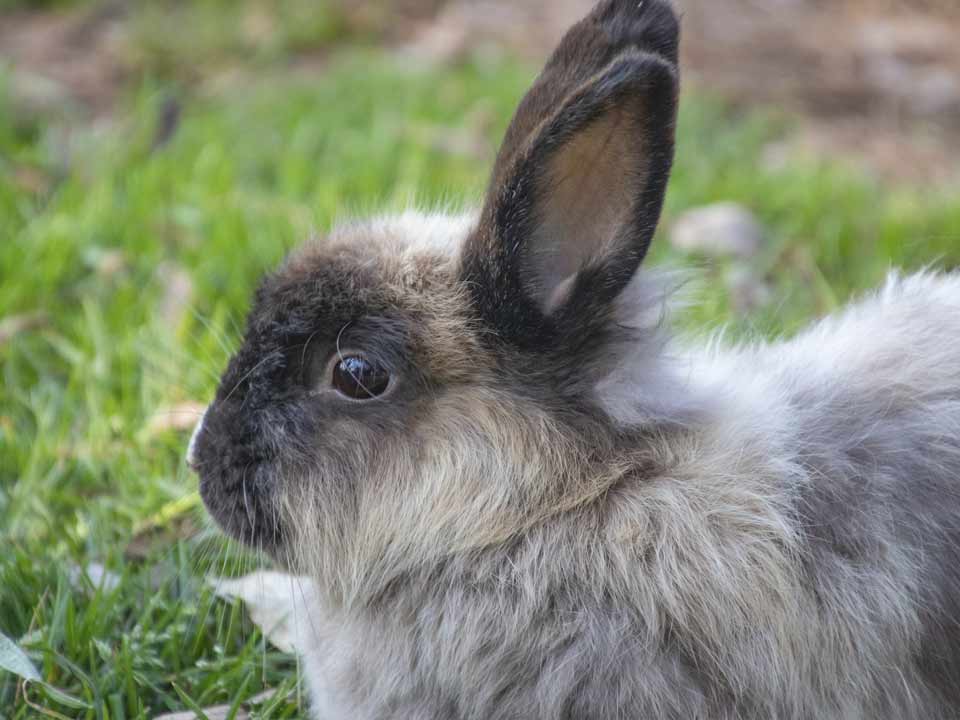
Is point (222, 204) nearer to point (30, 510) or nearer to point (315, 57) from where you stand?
point (30, 510)

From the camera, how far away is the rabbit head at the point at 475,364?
78.2 inches

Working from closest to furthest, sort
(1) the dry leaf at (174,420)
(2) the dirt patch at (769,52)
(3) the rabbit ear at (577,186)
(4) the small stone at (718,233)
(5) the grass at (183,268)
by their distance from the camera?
(3) the rabbit ear at (577,186) → (5) the grass at (183,268) → (1) the dry leaf at (174,420) → (4) the small stone at (718,233) → (2) the dirt patch at (769,52)

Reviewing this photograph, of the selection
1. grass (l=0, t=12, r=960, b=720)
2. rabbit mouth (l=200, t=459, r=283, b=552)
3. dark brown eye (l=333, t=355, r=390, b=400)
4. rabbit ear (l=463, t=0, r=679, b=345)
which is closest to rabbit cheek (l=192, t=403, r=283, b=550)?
rabbit mouth (l=200, t=459, r=283, b=552)

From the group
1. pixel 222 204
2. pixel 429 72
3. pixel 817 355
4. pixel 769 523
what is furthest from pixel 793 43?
pixel 769 523

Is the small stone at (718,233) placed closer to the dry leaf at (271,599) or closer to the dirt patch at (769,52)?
the dirt patch at (769,52)

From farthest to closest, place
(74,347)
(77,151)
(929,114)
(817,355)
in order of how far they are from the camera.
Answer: (929,114) → (77,151) → (74,347) → (817,355)

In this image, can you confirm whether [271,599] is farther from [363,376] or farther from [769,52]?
→ [769,52]

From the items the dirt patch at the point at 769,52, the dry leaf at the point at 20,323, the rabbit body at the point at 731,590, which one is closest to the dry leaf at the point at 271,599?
the rabbit body at the point at 731,590

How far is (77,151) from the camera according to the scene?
177 inches

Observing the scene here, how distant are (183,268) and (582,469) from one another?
208 centimetres

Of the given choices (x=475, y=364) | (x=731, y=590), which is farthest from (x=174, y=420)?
(x=731, y=590)

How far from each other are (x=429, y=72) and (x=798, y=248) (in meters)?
2.20

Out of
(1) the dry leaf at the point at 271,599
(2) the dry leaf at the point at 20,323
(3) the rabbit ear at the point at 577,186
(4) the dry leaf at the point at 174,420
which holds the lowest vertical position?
(2) the dry leaf at the point at 20,323

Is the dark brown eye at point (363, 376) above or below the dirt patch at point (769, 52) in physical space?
above
